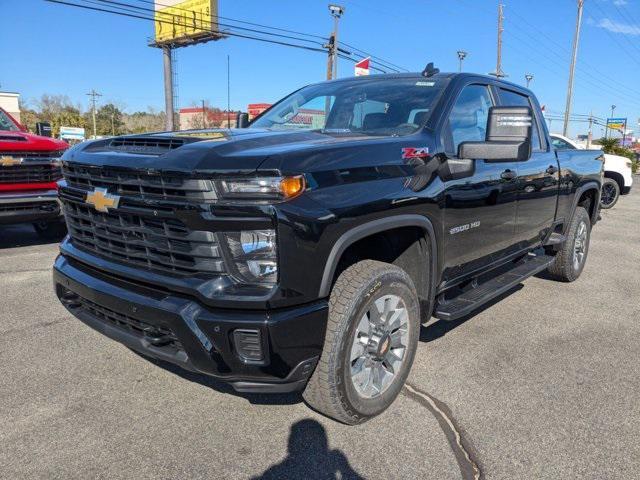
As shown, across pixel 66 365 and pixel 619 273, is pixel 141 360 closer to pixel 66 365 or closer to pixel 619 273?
pixel 66 365

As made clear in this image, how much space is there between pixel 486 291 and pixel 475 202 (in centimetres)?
76

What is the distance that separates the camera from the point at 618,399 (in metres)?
3.15

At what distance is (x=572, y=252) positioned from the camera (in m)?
5.60

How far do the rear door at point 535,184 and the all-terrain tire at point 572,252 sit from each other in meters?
0.67

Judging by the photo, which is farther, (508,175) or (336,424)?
(508,175)

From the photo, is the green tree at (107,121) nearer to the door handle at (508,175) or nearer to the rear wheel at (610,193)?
the rear wheel at (610,193)

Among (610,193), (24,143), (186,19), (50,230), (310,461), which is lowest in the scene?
(310,461)

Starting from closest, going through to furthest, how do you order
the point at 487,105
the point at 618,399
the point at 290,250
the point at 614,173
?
the point at 290,250 → the point at 618,399 → the point at 487,105 → the point at 614,173

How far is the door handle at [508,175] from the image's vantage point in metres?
3.79

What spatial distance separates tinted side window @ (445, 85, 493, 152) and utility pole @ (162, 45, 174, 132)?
33.1 m

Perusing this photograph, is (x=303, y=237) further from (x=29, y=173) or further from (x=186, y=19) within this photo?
(x=186, y=19)

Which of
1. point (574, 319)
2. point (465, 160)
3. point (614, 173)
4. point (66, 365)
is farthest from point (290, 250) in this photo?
point (614, 173)

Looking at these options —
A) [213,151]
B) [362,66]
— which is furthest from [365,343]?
[362,66]

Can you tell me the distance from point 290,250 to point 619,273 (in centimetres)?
562
